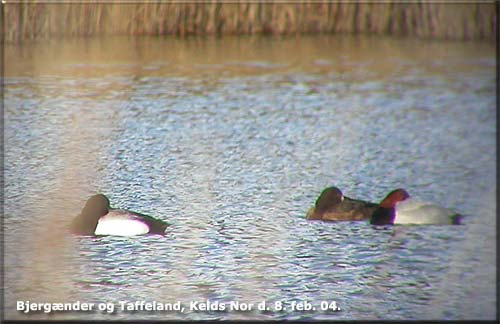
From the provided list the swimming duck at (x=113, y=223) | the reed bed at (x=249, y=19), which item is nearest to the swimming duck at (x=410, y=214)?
the swimming duck at (x=113, y=223)

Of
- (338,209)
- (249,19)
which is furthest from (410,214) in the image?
(249,19)

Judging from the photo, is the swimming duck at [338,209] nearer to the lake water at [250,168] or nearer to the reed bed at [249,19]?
the lake water at [250,168]

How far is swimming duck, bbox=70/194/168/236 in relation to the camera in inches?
138

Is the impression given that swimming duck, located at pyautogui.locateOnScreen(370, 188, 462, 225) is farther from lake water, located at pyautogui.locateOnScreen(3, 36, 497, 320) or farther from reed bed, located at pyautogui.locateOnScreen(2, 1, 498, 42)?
reed bed, located at pyautogui.locateOnScreen(2, 1, 498, 42)

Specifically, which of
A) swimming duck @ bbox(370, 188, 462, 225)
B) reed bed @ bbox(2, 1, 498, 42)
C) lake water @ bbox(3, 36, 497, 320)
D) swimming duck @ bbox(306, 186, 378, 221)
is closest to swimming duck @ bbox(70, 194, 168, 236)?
lake water @ bbox(3, 36, 497, 320)

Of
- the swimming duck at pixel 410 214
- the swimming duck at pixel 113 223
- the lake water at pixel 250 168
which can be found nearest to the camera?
the lake water at pixel 250 168

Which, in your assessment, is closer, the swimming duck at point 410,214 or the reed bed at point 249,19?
the swimming duck at point 410,214

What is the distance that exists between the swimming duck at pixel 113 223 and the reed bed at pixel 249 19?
10.4 ft

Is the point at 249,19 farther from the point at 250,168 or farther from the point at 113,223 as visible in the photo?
the point at 113,223

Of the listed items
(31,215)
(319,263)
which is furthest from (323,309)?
(31,215)

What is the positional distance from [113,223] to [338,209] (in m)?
0.80

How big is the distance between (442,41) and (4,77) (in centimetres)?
277

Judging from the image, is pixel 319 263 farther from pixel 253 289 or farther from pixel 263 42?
pixel 263 42

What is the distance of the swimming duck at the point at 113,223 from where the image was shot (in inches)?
138
